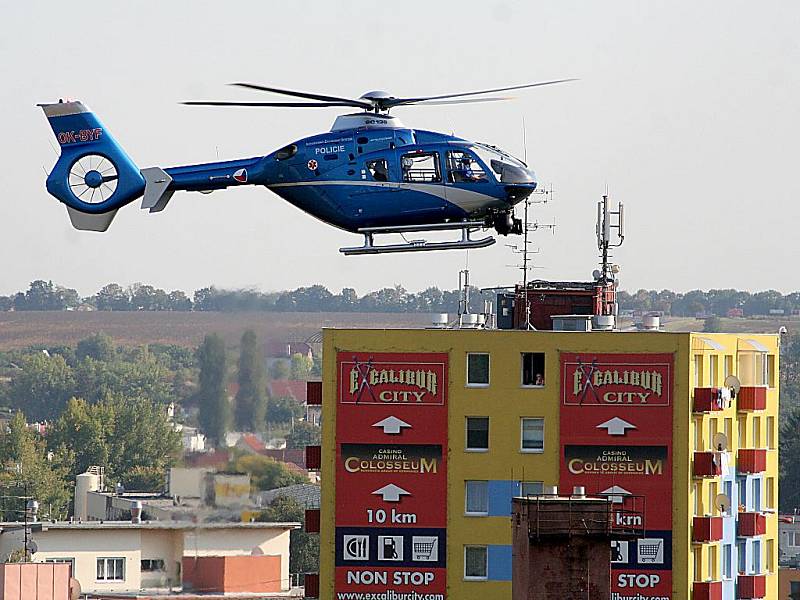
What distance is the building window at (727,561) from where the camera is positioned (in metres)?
83.0

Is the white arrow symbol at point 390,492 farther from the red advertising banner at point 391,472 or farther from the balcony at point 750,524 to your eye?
the balcony at point 750,524

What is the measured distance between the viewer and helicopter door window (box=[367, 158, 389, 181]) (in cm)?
5356

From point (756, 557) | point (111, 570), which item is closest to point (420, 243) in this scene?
point (756, 557)

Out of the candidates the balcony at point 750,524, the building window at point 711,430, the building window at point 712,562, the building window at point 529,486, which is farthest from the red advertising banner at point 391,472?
the balcony at point 750,524

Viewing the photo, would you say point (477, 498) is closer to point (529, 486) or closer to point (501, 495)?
point (501, 495)

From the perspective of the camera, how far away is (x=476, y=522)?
7888 centimetres

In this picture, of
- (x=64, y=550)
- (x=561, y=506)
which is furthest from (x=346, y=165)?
(x=64, y=550)

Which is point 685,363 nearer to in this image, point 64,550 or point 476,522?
point 476,522

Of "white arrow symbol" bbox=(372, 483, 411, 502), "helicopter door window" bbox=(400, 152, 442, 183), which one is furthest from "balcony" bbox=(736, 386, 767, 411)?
"helicopter door window" bbox=(400, 152, 442, 183)

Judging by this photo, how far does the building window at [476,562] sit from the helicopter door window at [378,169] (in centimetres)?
2777

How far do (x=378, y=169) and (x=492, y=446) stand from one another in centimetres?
2738

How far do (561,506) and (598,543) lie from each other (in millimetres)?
1396

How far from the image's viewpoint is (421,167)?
53.2m

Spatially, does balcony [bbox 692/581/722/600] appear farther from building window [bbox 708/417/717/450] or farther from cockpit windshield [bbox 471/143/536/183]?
cockpit windshield [bbox 471/143/536/183]
